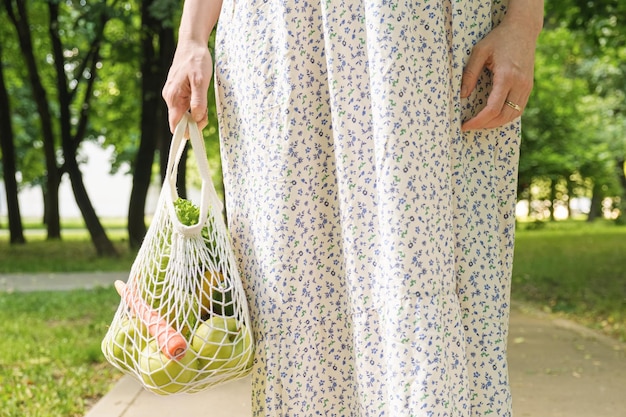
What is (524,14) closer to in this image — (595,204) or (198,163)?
(198,163)

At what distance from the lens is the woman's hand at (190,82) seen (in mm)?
1842

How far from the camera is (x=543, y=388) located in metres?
4.38

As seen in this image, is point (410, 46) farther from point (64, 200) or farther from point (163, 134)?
point (64, 200)

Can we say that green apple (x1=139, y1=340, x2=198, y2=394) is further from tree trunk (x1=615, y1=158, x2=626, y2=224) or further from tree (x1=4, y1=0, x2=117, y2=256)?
tree trunk (x1=615, y1=158, x2=626, y2=224)

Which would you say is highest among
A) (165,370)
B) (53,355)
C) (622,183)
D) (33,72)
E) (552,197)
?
(33,72)

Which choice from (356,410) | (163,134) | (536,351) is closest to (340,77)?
(356,410)

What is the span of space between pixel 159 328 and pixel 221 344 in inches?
5.8

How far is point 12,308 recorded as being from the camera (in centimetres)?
759

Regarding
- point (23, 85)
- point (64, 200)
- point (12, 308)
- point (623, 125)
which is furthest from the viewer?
point (64, 200)

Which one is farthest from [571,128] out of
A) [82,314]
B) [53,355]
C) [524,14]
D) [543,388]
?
[524,14]

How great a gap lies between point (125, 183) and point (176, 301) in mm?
56830

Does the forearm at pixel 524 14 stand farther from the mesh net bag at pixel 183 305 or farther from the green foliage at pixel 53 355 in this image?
the green foliage at pixel 53 355

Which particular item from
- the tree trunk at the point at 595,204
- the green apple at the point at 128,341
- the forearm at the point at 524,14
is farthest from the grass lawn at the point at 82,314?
the tree trunk at the point at 595,204

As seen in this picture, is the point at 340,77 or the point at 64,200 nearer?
the point at 340,77
